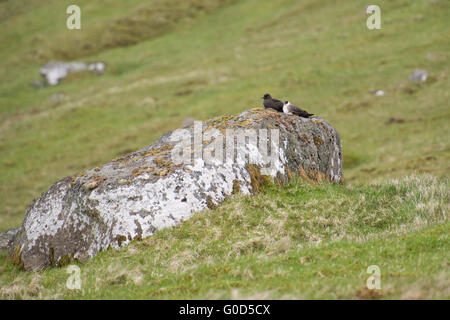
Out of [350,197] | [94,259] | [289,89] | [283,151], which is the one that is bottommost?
[94,259]

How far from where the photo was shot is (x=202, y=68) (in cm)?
5066

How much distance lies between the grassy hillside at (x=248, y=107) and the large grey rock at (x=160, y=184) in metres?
0.52

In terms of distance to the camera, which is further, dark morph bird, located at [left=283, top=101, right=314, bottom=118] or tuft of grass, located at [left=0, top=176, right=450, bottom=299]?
dark morph bird, located at [left=283, top=101, right=314, bottom=118]

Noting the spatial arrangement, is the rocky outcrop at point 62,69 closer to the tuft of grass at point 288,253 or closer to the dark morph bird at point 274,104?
the dark morph bird at point 274,104

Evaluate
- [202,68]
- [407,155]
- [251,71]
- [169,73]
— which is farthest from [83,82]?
[407,155]

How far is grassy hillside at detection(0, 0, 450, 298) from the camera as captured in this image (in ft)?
29.4

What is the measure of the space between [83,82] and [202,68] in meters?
15.0

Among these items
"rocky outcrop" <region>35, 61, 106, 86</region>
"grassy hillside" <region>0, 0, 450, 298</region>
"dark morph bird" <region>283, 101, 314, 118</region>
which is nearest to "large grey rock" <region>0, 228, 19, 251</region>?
"grassy hillside" <region>0, 0, 450, 298</region>

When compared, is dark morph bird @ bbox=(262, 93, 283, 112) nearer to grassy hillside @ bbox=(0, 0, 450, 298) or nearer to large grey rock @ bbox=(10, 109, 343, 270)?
large grey rock @ bbox=(10, 109, 343, 270)

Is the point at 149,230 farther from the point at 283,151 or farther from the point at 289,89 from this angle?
the point at 289,89

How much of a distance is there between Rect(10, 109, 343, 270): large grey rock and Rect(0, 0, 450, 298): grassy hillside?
0.52 metres

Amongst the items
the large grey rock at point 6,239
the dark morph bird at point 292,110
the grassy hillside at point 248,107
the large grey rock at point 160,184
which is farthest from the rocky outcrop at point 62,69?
the dark morph bird at point 292,110

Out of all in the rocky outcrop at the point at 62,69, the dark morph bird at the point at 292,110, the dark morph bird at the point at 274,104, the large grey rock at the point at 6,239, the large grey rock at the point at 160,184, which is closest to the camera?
the large grey rock at the point at 160,184

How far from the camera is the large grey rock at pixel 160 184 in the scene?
11.5 metres
